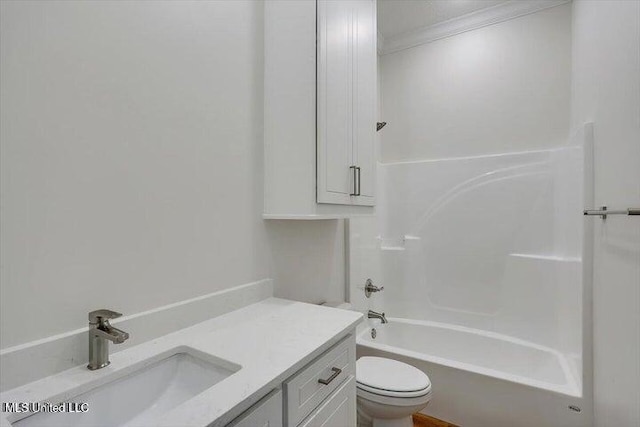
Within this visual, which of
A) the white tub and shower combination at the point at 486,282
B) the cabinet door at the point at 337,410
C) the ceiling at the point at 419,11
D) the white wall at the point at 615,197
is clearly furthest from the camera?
the ceiling at the point at 419,11

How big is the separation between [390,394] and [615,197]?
4.15 ft

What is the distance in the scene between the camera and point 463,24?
2438 millimetres

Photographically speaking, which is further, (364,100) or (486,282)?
(486,282)

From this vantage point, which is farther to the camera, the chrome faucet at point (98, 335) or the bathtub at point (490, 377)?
the bathtub at point (490, 377)

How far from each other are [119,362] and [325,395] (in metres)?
0.59

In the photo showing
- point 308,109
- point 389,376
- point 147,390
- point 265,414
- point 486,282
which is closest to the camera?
point 265,414

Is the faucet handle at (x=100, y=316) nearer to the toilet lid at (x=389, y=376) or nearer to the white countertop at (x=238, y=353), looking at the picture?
the white countertop at (x=238, y=353)

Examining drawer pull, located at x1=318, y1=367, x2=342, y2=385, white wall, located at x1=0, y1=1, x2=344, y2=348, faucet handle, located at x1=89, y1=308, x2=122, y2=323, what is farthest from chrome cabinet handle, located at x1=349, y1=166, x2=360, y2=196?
faucet handle, located at x1=89, y1=308, x2=122, y2=323

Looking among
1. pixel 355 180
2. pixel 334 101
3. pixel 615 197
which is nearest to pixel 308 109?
pixel 334 101

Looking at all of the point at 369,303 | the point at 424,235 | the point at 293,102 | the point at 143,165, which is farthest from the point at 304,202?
the point at 424,235

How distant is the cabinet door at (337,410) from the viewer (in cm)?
89

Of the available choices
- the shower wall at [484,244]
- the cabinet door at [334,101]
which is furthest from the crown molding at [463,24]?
the cabinet door at [334,101]

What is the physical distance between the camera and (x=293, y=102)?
1326 millimetres

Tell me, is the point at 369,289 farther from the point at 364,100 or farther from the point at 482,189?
the point at 364,100
